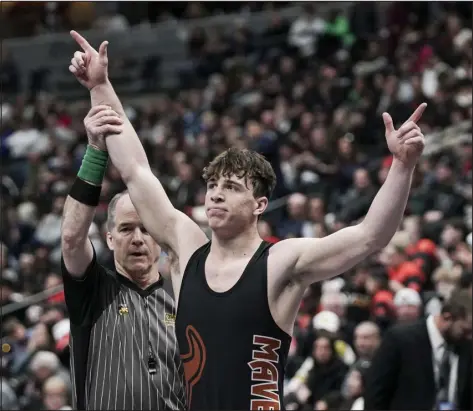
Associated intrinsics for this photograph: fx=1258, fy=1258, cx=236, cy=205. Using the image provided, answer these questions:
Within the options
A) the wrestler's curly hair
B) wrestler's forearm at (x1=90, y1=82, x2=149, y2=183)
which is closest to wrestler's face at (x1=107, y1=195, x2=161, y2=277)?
wrestler's forearm at (x1=90, y1=82, x2=149, y2=183)

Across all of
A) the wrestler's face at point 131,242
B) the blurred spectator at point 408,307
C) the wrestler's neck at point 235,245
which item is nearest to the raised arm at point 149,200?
the wrestler's neck at point 235,245

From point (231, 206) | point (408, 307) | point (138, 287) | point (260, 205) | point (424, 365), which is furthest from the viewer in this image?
point (408, 307)

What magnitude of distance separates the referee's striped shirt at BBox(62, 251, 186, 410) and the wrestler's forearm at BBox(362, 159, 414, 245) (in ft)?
3.95

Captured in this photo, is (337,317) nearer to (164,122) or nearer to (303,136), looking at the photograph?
(303,136)

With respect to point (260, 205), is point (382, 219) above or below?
below

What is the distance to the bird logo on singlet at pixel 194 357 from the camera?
4473 millimetres

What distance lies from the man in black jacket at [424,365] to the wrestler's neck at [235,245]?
309 centimetres

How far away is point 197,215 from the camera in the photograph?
14.0 m

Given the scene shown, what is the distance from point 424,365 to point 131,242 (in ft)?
9.50

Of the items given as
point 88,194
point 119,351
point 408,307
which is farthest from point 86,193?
point 408,307

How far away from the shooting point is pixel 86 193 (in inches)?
197

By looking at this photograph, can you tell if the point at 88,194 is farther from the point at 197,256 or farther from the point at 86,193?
the point at 197,256

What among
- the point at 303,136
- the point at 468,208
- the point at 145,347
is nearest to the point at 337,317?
the point at 468,208

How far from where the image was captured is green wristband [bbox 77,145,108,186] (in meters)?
4.99
